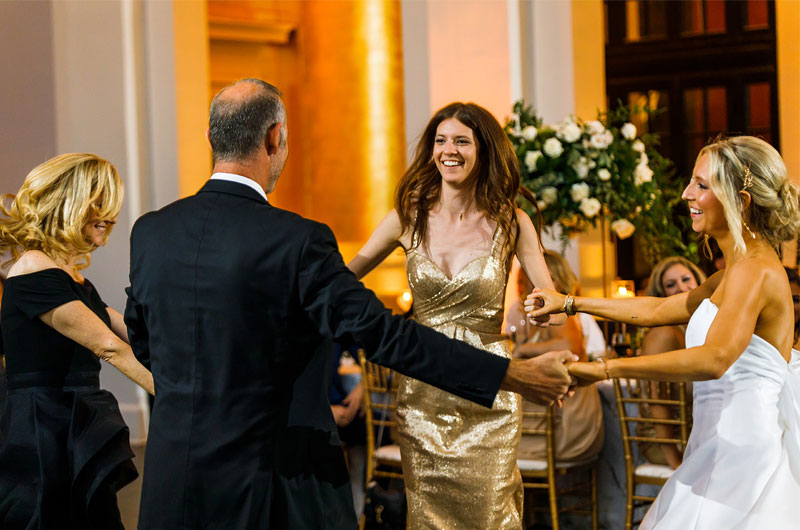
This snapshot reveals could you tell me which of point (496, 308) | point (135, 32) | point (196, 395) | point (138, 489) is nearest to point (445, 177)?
point (496, 308)

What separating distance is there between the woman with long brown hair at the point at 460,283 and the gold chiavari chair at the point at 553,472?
1.27 meters

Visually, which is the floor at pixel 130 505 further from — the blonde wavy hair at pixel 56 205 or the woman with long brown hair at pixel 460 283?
the blonde wavy hair at pixel 56 205

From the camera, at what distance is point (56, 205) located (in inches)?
113

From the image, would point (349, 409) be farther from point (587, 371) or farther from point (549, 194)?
point (587, 371)

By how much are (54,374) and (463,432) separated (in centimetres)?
140

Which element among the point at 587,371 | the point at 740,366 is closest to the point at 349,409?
the point at 587,371

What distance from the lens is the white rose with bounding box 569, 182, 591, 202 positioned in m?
5.55

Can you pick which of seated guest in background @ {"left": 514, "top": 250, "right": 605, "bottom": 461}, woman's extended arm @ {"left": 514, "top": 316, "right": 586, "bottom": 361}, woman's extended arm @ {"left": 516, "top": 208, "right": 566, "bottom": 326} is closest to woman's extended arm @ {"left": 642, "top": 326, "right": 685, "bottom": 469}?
seated guest in background @ {"left": 514, "top": 250, "right": 605, "bottom": 461}

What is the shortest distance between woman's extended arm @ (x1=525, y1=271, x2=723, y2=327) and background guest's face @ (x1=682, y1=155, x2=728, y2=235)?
1.09 ft

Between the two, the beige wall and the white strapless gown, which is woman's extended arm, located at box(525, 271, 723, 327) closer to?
the white strapless gown

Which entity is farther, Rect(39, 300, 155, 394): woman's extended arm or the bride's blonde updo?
the bride's blonde updo

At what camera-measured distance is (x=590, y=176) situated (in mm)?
5633

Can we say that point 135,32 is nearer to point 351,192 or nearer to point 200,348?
point 351,192

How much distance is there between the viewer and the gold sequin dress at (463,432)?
3.26 meters
